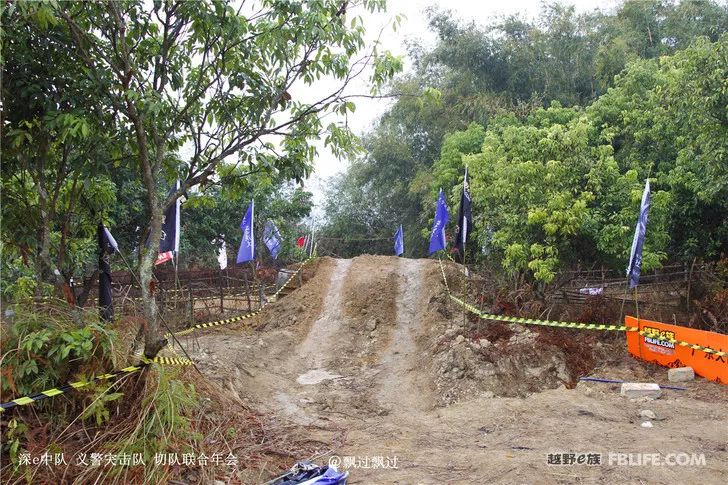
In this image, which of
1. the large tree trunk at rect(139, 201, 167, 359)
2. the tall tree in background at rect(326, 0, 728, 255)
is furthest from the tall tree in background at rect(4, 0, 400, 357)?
the tall tree in background at rect(326, 0, 728, 255)

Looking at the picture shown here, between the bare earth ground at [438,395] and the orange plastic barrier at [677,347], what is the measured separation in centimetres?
25

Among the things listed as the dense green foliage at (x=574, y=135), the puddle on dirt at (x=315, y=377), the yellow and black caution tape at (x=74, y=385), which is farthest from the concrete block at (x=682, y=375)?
the yellow and black caution tape at (x=74, y=385)

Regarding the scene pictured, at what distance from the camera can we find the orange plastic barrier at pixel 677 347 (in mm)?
8211

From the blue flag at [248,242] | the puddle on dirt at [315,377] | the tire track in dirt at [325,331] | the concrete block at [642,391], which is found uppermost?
the blue flag at [248,242]

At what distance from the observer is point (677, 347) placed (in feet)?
29.4

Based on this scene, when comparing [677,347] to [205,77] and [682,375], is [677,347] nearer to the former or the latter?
[682,375]

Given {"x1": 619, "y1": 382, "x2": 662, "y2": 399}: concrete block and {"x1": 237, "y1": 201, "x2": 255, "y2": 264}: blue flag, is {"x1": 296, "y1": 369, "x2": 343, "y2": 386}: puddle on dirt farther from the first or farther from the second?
{"x1": 237, "y1": 201, "x2": 255, "y2": 264}: blue flag

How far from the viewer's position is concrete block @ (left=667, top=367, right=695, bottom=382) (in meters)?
8.54

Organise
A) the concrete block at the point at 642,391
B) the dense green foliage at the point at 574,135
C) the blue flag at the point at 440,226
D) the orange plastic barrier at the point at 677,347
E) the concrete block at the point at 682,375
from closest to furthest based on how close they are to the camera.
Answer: the concrete block at the point at 642,391 < the orange plastic barrier at the point at 677,347 < the concrete block at the point at 682,375 < the dense green foliage at the point at 574,135 < the blue flag at the point at 440,226

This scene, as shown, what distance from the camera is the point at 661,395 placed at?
25.6ft

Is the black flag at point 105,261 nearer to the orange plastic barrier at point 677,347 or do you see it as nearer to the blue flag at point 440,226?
the blue flag at point 440,226

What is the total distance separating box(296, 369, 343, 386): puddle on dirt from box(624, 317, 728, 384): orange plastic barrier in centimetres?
506

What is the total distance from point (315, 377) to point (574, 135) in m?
6.63

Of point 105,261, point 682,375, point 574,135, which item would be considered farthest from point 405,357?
point 105,261
